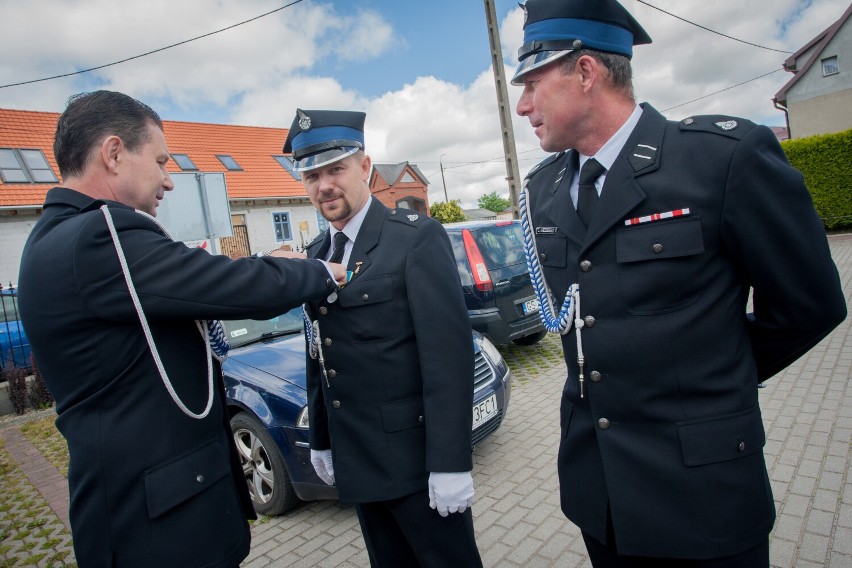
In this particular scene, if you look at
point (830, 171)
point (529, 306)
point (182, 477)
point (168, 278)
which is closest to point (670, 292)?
point (168, 278)

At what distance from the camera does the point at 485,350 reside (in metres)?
4.46

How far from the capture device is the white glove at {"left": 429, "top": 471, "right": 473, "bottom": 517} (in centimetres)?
184

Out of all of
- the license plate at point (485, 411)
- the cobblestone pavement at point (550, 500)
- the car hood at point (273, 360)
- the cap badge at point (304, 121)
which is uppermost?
the cap badge at point (304, 121)

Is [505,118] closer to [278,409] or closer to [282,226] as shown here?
[278,409]

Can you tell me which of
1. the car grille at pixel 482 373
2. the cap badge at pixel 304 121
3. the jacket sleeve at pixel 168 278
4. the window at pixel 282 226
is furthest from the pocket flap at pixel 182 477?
the window at pixel 282 226

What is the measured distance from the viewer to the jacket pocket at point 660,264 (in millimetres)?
1371

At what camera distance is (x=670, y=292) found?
140 centimetres

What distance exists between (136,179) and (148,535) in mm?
1091

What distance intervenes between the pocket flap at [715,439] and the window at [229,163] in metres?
26.8

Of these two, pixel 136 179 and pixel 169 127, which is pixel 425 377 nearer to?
pixel 136 179

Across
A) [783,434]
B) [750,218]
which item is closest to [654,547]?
[750,218]

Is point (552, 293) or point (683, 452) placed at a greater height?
point (552, 293)

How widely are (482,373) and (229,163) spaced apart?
24664 millimetres

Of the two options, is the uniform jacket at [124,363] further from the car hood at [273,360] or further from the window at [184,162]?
the window at [184,162]
